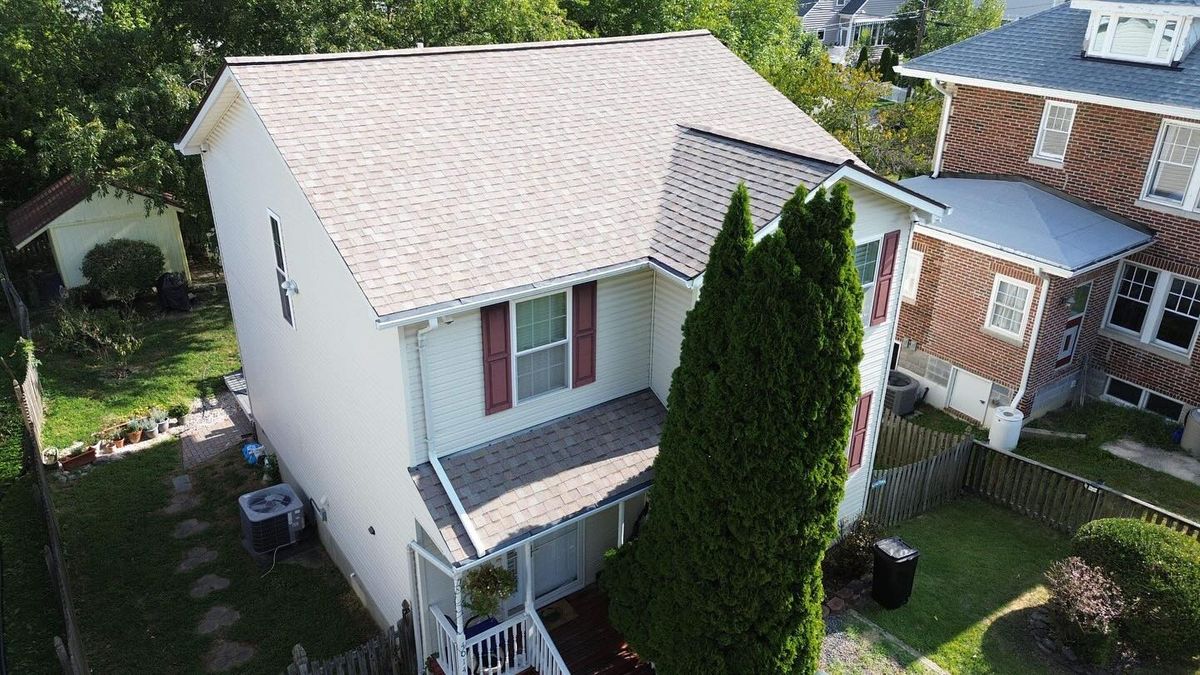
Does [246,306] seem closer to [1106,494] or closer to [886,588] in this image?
[886,588]

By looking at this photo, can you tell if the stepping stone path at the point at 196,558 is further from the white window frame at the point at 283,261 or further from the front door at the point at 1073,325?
the front door at the point at 1073,325

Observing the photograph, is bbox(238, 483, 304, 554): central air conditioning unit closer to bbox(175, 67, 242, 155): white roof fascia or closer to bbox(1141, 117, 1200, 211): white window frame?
bbox(175, 67, 242, 155): white roof fascia

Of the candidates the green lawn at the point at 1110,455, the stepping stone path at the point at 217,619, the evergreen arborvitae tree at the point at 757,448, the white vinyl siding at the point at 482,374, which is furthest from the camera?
the green lawn at the point at 1110,455

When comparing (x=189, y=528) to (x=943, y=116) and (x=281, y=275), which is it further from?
(x=943, y=116)

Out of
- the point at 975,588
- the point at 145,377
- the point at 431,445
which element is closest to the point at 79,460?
the point at 145,377

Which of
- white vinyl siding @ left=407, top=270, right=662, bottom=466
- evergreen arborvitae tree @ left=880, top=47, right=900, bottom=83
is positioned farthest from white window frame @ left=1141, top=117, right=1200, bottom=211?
evergreen arborvitae tree @ left=880, top=47, right=900, bottom=83

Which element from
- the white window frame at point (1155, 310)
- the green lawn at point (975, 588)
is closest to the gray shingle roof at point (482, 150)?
the green lawn at point (975, 588)
